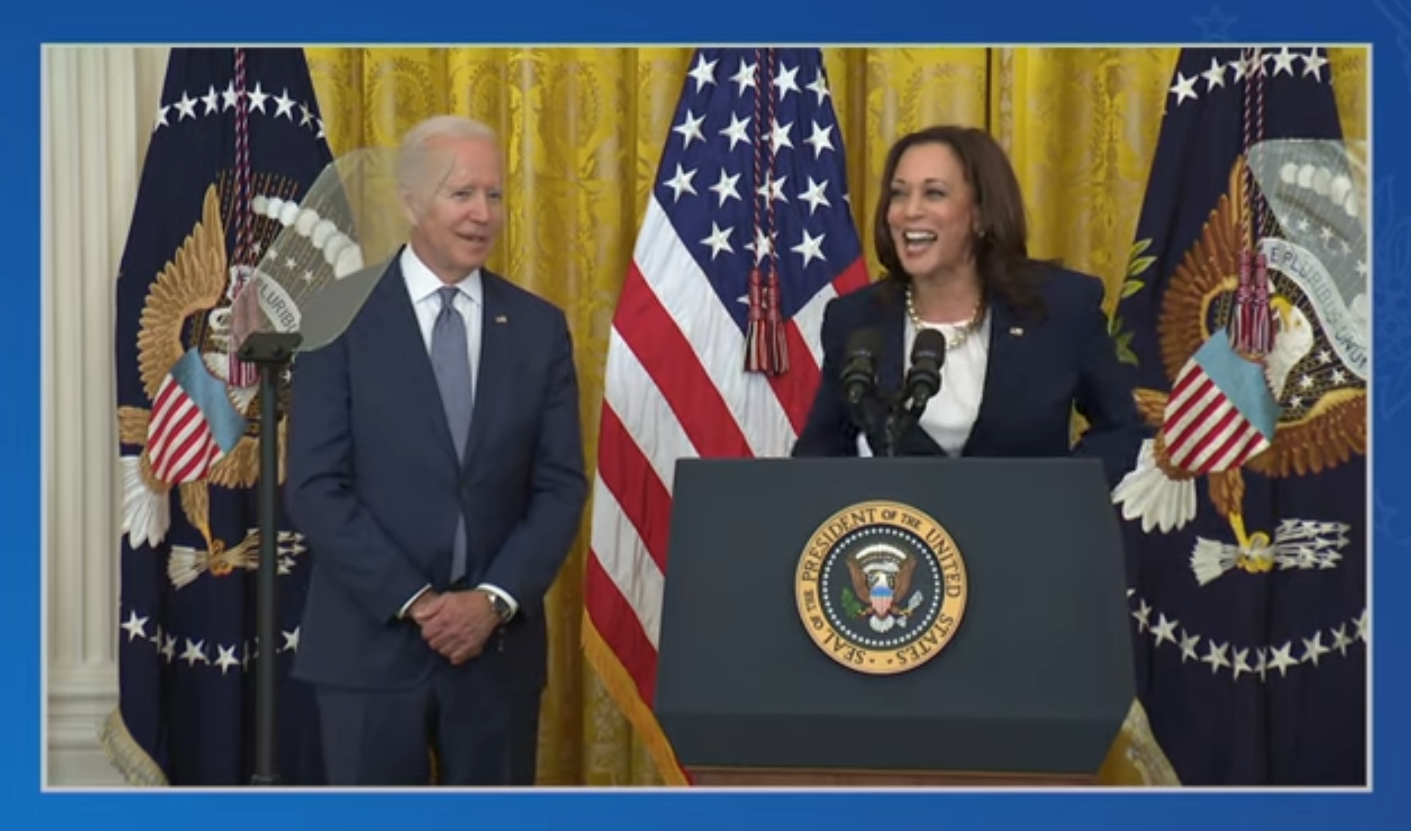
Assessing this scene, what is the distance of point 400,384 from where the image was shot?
3615 millimetres

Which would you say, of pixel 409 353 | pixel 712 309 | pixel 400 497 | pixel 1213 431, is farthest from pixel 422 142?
pixel 1213 431

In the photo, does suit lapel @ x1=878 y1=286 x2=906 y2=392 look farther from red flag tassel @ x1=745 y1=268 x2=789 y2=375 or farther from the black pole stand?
the black pole stand

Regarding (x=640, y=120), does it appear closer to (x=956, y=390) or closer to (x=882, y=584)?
(x=956, y=390)

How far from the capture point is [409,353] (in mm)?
3629

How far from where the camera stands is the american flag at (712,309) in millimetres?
4301

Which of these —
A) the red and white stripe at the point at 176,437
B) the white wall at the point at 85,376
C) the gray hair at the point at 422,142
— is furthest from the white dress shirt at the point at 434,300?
the white wall at the point at 85,376

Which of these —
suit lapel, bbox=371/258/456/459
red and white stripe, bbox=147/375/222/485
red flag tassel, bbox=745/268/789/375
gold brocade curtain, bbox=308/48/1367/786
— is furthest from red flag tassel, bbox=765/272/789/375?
red and white stripe, bbox=147/375/222/485

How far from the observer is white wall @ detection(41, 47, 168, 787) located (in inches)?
171

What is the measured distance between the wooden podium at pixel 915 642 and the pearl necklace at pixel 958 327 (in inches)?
30.3

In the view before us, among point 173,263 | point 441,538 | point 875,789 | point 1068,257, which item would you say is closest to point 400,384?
point 441,538

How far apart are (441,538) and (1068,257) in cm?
166

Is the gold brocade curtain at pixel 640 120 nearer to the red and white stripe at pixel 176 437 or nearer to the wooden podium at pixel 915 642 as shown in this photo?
the red and white stripe at pixel 176 437

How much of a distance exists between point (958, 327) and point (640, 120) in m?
1.21

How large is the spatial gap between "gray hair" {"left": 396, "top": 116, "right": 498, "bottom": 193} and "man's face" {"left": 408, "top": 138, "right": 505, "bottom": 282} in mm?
21
